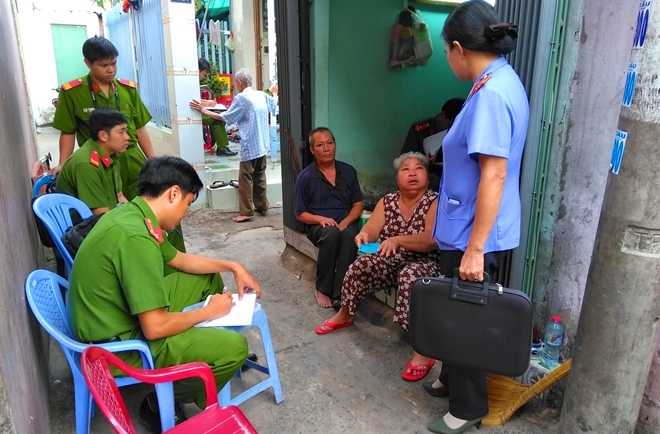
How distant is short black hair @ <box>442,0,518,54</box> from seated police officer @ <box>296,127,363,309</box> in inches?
71.3

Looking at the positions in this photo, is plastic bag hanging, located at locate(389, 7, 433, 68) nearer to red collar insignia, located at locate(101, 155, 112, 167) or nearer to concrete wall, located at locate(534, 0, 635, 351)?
concrete wall, located at locate(534, 0, 635, 351)

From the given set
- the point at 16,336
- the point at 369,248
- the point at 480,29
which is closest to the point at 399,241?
the point at 369,248

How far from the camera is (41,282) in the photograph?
6.31 ft

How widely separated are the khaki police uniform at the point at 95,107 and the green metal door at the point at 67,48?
483 inches

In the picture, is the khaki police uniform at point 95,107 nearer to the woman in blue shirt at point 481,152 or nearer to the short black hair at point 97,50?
the short black hair at point 97,50

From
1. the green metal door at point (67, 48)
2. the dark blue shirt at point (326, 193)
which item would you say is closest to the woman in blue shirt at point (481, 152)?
the dark blue shirt at point (326, 193)

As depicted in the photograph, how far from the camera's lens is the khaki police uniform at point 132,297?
5.66 ft

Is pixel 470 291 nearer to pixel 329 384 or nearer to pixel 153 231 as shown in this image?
pixel 329 384

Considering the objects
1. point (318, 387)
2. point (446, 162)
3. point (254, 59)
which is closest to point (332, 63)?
point (446, 162)

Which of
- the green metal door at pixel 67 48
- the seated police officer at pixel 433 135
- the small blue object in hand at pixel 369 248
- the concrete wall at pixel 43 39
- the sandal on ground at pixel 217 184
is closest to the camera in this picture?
the small blue object in hand at pixel 369 248

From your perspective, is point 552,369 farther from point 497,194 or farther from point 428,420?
point 497,194

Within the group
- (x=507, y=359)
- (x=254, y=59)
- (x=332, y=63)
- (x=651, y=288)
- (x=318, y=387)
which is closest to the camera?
(x=651, y=288)

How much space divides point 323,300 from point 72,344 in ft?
6.42

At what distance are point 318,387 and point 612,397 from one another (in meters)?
1.39
